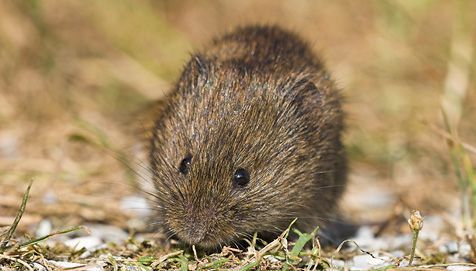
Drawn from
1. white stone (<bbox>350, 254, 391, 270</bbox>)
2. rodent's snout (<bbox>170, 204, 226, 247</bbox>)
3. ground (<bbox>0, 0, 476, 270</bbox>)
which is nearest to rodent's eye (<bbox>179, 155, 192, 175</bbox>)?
rodent's snout (<bbox>170, 204, 226, 247</bbox>)

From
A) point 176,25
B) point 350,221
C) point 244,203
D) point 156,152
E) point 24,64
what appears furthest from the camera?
point 176,25

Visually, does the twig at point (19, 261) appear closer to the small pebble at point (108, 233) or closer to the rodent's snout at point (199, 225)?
the rodent's snout at point (199, 225)

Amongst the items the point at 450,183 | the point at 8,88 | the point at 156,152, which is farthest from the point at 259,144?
the point at 8,88

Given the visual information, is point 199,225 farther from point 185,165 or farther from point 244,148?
point 244,148

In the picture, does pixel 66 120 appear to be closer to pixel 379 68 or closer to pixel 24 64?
pixel 24 64

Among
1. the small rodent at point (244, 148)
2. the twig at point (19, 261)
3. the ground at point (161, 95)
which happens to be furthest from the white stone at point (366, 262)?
the twig at point (19, 261)

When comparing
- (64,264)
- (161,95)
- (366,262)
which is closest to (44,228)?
(64,264)
